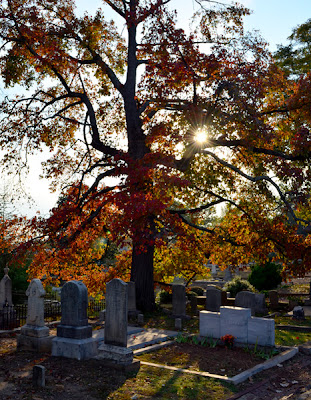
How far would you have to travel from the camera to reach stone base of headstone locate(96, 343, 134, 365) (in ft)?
29.2

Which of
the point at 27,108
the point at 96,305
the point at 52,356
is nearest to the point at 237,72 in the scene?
the point at 27,108

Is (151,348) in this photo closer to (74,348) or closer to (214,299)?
(74,348)

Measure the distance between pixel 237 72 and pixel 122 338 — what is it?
975 centimetres

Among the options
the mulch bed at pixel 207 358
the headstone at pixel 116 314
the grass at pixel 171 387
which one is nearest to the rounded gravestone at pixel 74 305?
the headstone at pixel 116 314

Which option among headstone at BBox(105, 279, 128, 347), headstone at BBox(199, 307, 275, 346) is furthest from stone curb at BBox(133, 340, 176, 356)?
headstone at BBox(105, 279, 128, 347)

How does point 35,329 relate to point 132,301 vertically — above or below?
below

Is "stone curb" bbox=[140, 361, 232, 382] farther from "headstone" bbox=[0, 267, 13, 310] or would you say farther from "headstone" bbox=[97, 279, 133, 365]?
"headstone" bbox=[0, 267, 13, 310]

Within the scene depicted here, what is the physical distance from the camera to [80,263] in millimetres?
20406

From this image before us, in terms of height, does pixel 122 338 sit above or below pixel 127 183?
below

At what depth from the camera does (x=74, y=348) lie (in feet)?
31.7

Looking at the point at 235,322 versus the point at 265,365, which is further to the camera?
the point at 235,322

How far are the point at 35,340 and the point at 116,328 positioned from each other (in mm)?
2653

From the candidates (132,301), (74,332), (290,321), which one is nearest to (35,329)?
(74,332)

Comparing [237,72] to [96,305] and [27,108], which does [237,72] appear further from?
[96,305]
